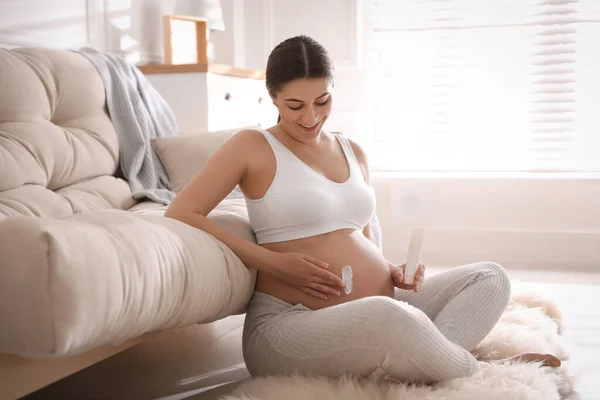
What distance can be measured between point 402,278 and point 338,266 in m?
0.17

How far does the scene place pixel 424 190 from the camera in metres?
4.25

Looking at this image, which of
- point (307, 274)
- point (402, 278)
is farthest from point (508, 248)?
point (307, 274)

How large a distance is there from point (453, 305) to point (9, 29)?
1.91m

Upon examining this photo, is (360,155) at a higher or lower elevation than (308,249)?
higher

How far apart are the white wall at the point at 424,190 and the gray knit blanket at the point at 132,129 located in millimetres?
975

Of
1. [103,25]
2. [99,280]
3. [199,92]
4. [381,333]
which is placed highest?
[103,25]

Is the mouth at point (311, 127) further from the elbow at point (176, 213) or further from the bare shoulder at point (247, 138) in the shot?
the elbow at point (176, 213)

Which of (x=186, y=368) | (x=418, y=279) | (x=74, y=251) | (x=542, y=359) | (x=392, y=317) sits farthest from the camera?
(x=186, y=368)

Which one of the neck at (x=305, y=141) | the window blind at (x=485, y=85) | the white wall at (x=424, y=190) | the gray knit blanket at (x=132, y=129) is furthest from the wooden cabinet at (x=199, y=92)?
the neck at (x=305, y=141)

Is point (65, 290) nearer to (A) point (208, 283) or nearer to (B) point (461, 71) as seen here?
(A) point (208, 283)

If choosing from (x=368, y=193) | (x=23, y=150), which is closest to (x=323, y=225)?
(x=368, y=193)

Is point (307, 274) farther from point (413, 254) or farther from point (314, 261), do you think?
point (413, 254)

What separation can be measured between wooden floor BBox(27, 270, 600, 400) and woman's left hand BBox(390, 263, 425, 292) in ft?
1.56

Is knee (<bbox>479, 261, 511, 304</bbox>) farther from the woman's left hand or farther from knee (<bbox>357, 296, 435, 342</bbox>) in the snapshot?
knee (<bbox>357, 296, 435, 342</bbox>)
